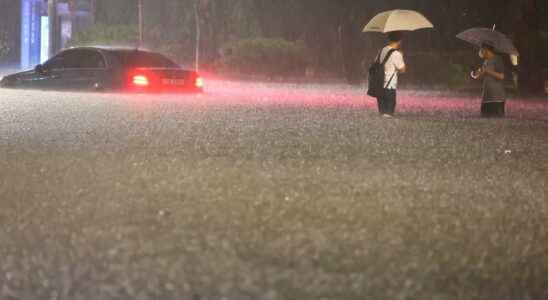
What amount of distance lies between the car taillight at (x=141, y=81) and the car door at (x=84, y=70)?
0.91m

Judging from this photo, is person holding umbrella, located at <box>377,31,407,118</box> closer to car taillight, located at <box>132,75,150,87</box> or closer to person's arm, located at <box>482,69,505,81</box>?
person's arm, located at <box>482,69,505,81</box>

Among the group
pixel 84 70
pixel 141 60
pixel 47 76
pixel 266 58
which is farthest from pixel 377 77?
pixel 266 58

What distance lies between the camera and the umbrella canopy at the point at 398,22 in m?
17.5

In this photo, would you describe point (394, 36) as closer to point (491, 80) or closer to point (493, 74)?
point (493, 74)

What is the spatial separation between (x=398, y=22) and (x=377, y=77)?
1.11 meters

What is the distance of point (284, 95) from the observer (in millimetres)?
25891

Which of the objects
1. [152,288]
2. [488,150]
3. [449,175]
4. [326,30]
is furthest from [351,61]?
[152,288]

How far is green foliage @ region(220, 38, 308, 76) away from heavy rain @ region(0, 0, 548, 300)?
16.4m

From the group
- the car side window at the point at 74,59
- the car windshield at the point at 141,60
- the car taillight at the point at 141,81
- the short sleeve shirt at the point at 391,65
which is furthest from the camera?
the car side window at the point at 74,59

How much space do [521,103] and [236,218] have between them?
19.0 meters

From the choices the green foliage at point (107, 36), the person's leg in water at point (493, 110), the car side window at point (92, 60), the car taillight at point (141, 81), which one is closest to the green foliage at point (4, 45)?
the green foliage at point (107, 36)

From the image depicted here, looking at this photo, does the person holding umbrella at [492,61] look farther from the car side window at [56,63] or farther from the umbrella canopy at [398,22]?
the car side window at [56,63]

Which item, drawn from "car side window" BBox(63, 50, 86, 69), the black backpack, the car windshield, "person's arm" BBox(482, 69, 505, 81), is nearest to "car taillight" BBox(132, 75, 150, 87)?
the car windshield

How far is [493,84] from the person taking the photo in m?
18.1
